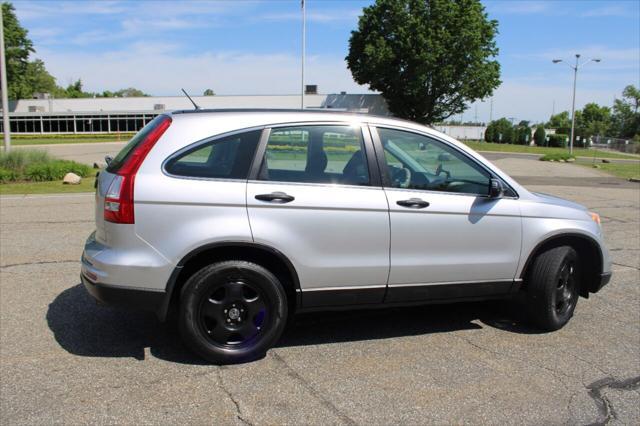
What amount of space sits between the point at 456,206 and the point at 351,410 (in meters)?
1.81

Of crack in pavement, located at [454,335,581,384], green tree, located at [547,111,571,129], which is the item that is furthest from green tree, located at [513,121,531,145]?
crack in pavement, located at [454,335,581,384]

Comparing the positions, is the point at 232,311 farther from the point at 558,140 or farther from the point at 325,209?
the point at 558,140

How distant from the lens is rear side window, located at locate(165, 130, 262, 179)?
3.90m

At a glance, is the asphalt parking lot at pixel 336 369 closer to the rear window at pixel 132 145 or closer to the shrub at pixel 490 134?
the rear window at pixel 132 145

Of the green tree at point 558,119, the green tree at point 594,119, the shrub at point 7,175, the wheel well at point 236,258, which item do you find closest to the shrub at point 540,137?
the green tree at point 594,119

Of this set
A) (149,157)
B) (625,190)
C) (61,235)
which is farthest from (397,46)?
(149,157)

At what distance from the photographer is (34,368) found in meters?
3.85

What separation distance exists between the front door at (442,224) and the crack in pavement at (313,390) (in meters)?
0.95

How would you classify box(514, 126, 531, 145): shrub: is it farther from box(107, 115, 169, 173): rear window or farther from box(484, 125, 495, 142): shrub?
box(107, 115, 169, 173): rear window

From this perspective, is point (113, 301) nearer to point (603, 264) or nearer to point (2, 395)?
point (2, 395)

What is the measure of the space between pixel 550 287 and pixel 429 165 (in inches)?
56.9

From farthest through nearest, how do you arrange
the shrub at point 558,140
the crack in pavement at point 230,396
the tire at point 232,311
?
1. the shrub at point 558,140
2. the tire at point 232,311
3. the crack in pavement at point 230,396

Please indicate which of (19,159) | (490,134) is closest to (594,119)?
(490,134)

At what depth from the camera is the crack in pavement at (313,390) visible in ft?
10.8
